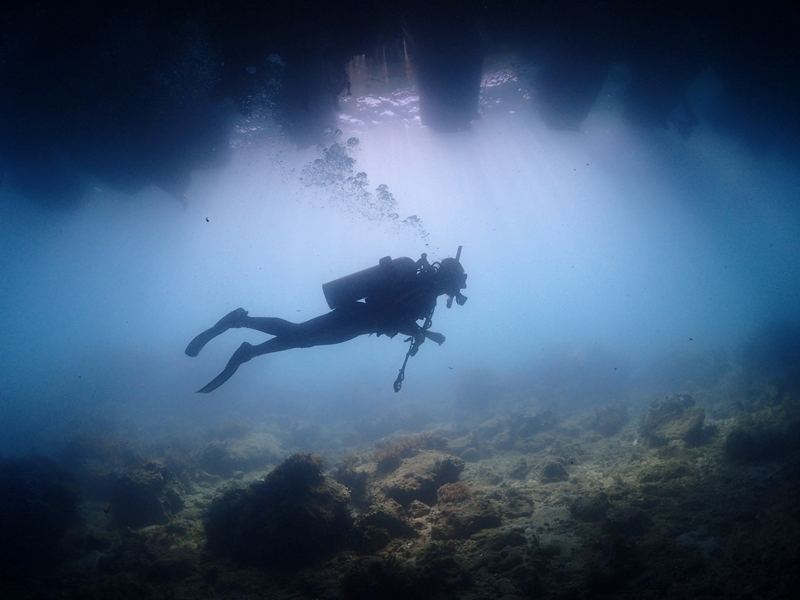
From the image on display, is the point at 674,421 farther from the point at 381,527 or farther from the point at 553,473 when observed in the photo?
the point at 381,527

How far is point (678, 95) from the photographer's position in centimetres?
1702

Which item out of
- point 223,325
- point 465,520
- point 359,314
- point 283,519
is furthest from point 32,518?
point 465,520

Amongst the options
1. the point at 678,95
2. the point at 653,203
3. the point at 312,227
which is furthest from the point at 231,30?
the point at 653,203

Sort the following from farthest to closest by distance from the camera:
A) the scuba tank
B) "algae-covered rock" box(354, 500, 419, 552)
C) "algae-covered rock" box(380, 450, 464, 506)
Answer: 1. "algae-covered rock" box(380, 450, 464, 506)
2. the scuba tank
3. "algae-covered rock" box(354, 500, 419, 552)

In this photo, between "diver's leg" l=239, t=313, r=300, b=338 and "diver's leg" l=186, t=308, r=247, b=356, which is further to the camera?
"diver's leg" l=186, t=308, r=247, b=356

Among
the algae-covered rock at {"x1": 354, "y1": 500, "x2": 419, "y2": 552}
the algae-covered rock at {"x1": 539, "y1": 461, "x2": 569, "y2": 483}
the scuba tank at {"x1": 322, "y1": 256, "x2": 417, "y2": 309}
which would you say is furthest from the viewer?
the algae-covered rock at {"x1": 539, "y1": 461, "x2": 569, "y2": 483}

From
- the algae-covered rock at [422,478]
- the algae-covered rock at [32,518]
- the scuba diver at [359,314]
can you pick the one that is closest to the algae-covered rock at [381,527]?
the algae-covered rock at [422,478]

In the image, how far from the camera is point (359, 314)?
6.52 m

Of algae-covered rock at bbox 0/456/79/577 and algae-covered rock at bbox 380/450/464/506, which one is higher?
algae-covered rock at bbox 0/456/79/577

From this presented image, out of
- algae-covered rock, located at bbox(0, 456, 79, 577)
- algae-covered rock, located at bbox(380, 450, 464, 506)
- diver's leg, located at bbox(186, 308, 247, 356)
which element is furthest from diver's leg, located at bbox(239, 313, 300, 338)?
algae-covered rock, located at bbox(0, 456, 79, 577)

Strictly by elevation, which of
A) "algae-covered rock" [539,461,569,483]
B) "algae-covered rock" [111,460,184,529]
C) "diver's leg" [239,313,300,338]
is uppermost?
"diver's leg" [239,313,300,338]

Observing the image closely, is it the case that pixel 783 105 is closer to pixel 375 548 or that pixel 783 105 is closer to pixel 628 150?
pixel 628 150

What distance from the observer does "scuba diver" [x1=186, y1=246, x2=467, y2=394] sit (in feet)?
20.6

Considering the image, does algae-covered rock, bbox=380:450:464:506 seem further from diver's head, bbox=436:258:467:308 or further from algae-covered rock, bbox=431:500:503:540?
diver's head, bbox=436:258:467:308
